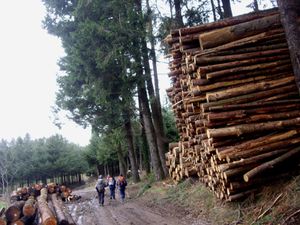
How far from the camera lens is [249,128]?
9.58 m

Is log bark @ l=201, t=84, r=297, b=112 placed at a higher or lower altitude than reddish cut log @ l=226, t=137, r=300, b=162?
higher

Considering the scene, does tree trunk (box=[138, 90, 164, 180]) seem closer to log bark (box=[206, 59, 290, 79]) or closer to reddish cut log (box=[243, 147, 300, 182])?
log bark (box=[206, 59, 290, 79])

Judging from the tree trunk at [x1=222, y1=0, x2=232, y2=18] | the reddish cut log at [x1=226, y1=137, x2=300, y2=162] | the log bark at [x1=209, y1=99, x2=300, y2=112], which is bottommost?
the reddish cut log at [x1=226, y1=137, x2=300, y2=162]

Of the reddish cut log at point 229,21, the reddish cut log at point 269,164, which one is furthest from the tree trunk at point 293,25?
the reddish cut log at point 229,21

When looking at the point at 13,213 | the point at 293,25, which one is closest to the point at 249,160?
the point at 293,25

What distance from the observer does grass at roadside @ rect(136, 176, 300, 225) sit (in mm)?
7781

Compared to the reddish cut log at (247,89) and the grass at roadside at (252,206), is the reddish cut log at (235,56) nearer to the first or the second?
the reddish cut log at (247,89)

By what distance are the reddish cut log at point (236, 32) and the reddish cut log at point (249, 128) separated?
287 cm

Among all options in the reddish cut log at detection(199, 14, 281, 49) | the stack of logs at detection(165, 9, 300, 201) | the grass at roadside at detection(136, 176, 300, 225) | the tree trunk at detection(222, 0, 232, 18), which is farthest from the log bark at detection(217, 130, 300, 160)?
the tree trunk at detection(222, 0, 232, 18)

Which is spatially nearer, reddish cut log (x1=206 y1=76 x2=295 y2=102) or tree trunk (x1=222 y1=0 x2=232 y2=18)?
reddish cut log (x1=206 y1=76 x2=295 y2=102)

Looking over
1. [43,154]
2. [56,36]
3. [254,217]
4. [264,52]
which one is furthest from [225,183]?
[43,154]

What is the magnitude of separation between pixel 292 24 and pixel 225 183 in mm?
4546

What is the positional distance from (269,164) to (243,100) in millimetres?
2039

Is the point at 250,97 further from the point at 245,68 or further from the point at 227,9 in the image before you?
the point at 227,9
